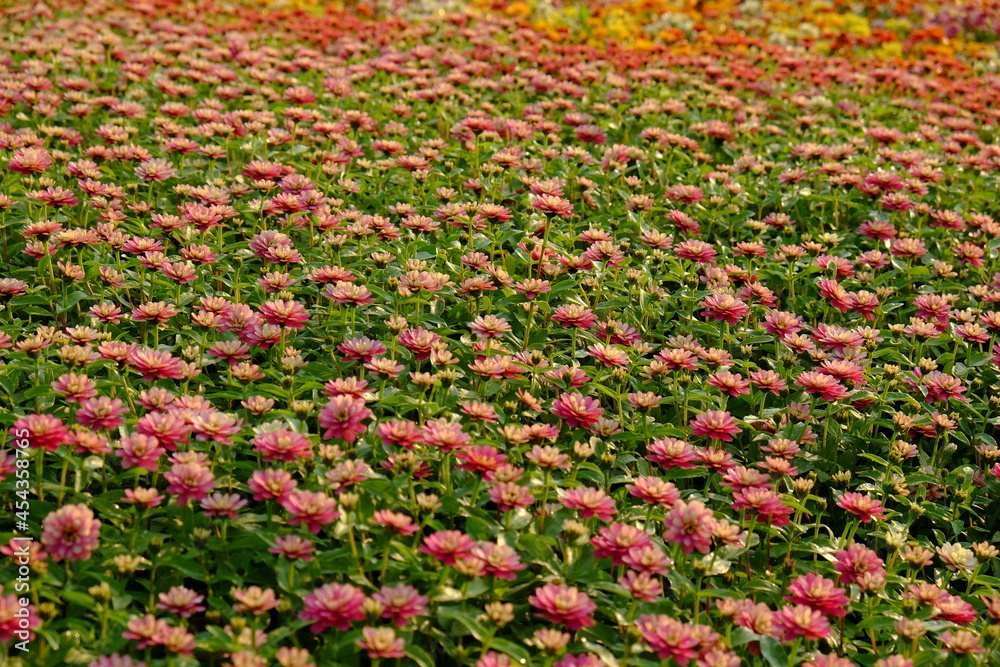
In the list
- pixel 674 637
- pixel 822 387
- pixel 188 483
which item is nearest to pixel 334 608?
pixel 188 483

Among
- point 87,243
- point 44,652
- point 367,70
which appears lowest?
point 44,652

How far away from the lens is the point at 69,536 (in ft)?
7.13

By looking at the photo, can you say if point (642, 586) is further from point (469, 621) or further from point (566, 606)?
point (469, 621)

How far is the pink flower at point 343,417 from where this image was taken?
248cm

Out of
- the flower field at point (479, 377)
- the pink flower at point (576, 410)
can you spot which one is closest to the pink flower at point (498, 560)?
the flower field at point (479, 377)

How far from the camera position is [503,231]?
4055mm

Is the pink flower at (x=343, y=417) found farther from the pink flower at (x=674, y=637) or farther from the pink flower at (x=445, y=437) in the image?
the pink flower at (x=674, y=637)

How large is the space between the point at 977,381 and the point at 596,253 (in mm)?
1499

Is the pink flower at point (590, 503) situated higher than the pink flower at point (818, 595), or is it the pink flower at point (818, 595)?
the pink flower at point (590, 503)

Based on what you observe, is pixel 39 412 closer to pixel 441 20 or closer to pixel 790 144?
pixel 790 144

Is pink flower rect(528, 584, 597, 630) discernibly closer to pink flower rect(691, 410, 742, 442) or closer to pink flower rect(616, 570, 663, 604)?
pink flower rect(616, 570, 663, 604)

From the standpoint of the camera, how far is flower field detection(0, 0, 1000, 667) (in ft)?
7.55

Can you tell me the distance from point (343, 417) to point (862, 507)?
56.6 inches

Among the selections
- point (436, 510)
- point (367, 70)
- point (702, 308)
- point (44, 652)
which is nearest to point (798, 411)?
point (702, 308)
